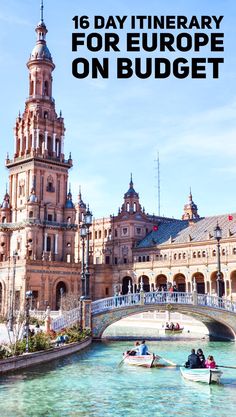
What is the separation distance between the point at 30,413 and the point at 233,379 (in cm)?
1237

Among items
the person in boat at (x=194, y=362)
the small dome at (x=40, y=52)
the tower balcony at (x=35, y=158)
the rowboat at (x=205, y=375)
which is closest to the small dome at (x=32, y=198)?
the tower balcony at (x=35, y=158)

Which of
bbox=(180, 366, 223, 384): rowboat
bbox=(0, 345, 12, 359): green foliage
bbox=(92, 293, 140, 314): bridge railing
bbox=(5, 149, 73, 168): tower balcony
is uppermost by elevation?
A: bbox=(5, 149, 73, 168): tower balcony

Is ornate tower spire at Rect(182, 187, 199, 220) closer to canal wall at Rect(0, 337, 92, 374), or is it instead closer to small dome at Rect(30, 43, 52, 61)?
small dome at Rect(30, 43, 52, 61)

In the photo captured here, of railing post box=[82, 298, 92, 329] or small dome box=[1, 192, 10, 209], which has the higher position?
small dome box=[1, 192, 10, 209]

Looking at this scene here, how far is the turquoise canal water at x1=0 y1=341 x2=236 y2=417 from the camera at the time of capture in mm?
21578

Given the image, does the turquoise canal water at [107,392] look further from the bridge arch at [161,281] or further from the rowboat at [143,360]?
the bridge arch at [161,281]

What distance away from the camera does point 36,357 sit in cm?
3134

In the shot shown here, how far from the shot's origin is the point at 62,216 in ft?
305

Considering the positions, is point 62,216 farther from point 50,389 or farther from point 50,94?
point 50,389

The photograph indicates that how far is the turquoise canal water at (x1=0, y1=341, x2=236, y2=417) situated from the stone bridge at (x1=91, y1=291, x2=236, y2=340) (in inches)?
412

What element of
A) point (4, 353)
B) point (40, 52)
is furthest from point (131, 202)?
point (4, 353)

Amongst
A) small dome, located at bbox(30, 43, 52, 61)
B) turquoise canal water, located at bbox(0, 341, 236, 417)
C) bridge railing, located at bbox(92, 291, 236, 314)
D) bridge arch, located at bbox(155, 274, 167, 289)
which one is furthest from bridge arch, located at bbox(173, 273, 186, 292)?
turquoise canal water, located at bbox(0, 341, 236, 417)

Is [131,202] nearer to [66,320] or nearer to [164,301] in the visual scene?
[164,301]

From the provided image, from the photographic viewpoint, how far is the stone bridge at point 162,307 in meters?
45.6
